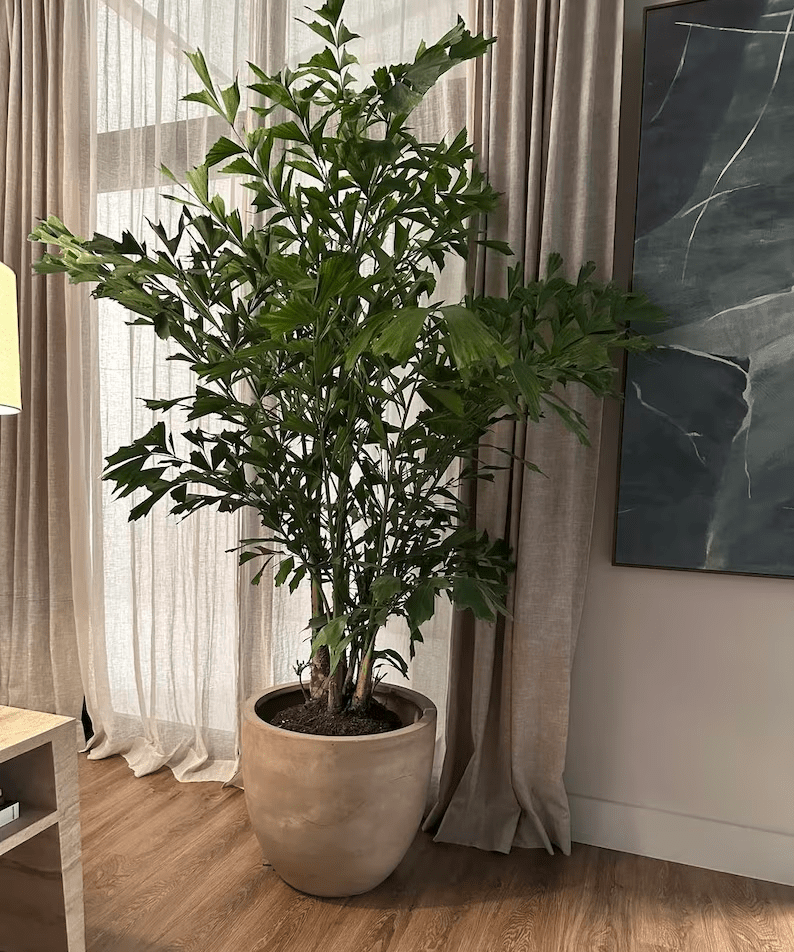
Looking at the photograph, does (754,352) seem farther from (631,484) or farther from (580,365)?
(580,365)

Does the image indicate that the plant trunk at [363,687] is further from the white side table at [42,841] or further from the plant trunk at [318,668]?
the white side table at [42,841]

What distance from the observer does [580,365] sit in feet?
5.64

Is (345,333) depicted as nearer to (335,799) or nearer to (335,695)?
(335,695)

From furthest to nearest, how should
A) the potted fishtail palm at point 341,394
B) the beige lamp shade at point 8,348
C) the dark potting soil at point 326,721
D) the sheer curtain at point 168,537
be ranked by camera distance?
the sheer curtain at point 168,537 < the dark potting soil at point 326,721 < the potted fishtail palm at point 341,394 < the beige lamp shade at point 8,348

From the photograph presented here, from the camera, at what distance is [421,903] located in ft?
6.23

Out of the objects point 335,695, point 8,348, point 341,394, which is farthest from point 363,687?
point 8,348

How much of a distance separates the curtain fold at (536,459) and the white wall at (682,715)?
0.43 feet

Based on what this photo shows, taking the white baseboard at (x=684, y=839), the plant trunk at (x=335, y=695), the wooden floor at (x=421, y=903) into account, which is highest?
the plant trunk at (x=335, y=695)

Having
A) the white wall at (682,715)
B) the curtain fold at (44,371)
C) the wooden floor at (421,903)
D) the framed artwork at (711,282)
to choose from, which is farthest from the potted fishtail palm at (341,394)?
the curtain fold at (44,371)

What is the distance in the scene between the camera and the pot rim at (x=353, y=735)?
1775mm

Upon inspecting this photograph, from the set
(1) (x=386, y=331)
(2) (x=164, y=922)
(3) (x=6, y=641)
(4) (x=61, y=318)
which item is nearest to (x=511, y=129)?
(1) (x=386, y=331)

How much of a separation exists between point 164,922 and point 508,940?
2.49 feet

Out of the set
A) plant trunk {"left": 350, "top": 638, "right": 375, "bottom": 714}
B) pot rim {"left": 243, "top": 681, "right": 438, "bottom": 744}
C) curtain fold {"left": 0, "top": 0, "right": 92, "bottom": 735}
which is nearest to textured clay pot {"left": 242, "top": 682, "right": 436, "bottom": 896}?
pot rim {"left": 243, "top": 681, "right": 438, "bottom": 744}

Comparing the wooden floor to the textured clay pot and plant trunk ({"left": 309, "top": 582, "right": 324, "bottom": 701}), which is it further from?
plant trunk ({"left": 309, "top": 582, "right": 324, "bottom": 701})
